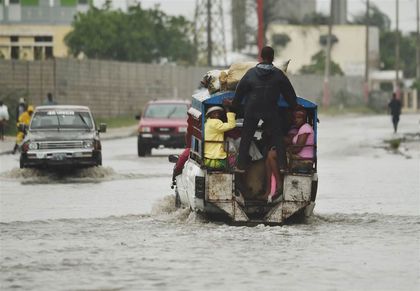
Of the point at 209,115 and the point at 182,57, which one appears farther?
the point at 182,57

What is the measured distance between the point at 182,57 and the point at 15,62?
43317 millimetres

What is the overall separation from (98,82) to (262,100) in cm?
5121

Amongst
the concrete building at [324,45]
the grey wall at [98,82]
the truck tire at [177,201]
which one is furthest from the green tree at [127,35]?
the truck tire at [177,201]

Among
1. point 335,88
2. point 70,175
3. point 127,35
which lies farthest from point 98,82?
point 335,88

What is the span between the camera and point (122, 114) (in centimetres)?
7250

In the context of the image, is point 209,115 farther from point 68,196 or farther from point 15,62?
point 15,62

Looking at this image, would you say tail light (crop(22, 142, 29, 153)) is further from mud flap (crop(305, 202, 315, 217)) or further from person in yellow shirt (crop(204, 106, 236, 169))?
mud flap (crop(305, 202, 315, 217))

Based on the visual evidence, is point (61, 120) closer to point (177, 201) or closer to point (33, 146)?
point (33, 146)

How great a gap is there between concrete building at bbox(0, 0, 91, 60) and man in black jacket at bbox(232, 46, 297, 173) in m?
70.2

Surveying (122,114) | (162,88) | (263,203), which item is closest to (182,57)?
(162,88)

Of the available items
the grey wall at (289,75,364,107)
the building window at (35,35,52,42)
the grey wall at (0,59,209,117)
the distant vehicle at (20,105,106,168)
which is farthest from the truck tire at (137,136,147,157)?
the grey wall at (289,75,364,107)

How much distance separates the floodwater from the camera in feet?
41.3

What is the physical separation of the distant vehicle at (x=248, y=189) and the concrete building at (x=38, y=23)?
6995cm

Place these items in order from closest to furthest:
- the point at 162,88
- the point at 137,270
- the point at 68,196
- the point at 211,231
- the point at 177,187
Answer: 1. the point at 137,270
2. the point at 211,231
3. the point at 177,187
4. the point at 68,196
5. the point at 162,88
